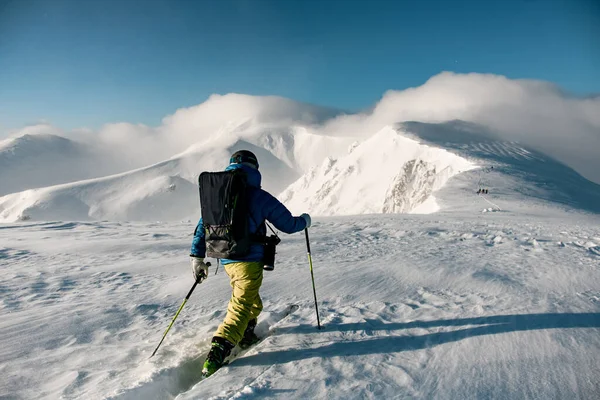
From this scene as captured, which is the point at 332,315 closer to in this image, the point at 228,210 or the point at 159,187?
the point at 228,210

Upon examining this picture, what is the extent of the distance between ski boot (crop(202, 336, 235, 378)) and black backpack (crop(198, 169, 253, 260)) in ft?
2.64

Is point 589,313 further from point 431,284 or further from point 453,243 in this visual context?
point 453,243

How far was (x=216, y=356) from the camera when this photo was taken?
3154 millimetres

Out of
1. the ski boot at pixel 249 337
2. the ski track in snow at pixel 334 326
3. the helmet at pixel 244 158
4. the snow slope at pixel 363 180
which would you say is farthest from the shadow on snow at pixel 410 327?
the snow slope at pixel 363 180

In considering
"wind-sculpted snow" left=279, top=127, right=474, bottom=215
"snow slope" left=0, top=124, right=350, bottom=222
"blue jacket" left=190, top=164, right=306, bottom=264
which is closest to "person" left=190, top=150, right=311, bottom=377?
"blue jacket" left=190, top=164, right=306, bottom=264

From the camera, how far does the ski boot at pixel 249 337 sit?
379 cm

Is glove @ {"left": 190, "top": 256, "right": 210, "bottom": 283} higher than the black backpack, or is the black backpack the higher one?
the black backpack

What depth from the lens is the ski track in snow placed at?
2.83 metres

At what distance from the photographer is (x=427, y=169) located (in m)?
46.9

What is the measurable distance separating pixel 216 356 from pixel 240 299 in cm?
56

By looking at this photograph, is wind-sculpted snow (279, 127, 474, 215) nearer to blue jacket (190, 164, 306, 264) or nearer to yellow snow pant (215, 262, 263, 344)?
blue jacket (190, 164, 306, 264)

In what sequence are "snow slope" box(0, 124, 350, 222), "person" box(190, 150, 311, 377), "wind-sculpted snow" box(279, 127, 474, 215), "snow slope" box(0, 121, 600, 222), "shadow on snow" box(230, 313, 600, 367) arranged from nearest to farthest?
"shadow on snow" box(230, 313, 600, 367), "person" box(190, 150, 311, 377), "snow slope" box(0, 121, 600, 222), "wind-sculpted snow" box(279, 127, 474, 215), "snow slope" box(0, 124, 350, 222)

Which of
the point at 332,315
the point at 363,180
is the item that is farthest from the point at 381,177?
the point at 332,315

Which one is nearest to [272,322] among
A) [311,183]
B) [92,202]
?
[311,183]
